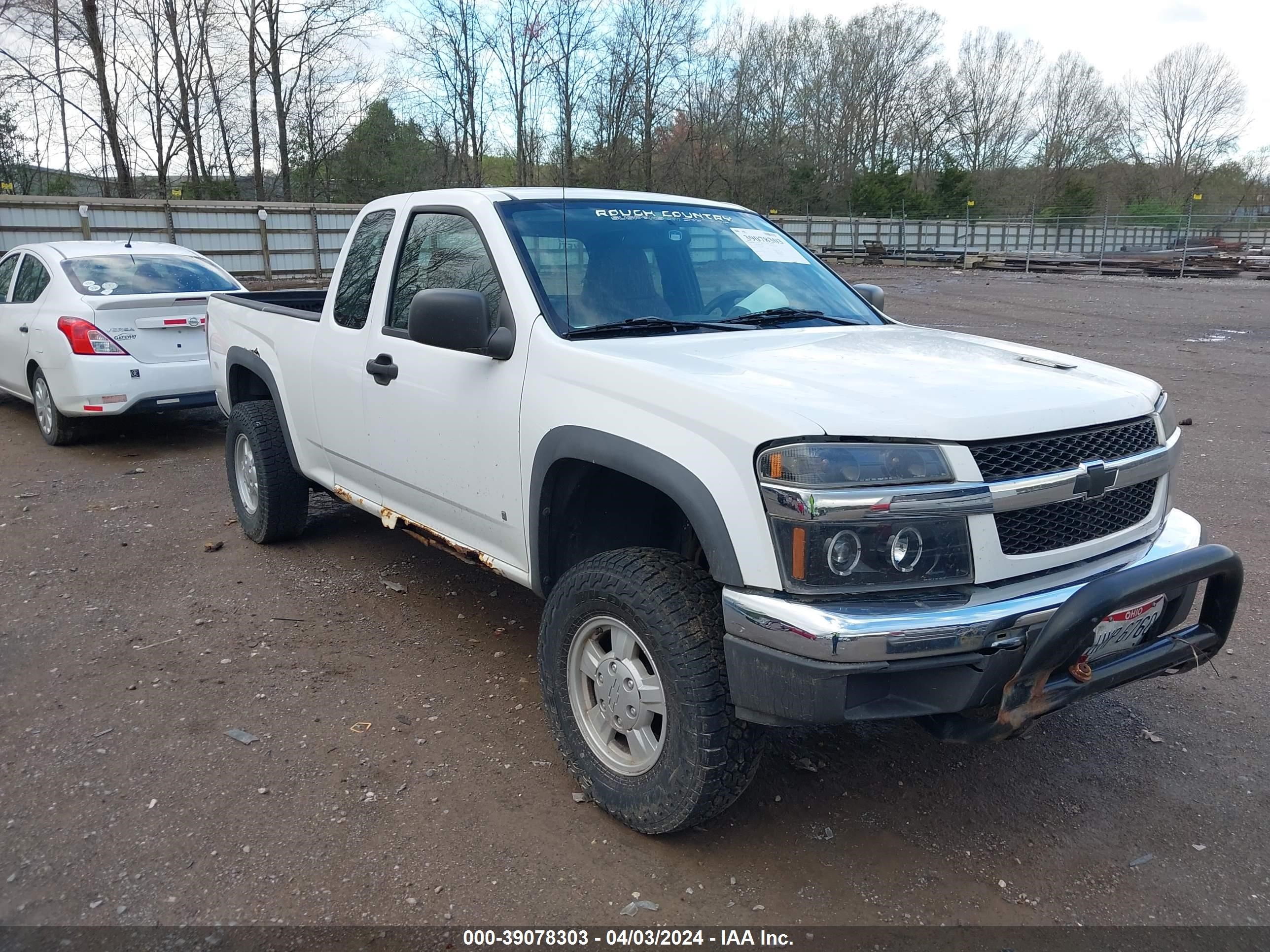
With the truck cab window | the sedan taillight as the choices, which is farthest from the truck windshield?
the sedan taillight

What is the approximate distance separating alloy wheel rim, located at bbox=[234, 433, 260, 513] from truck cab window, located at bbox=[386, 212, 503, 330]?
6.42 ft

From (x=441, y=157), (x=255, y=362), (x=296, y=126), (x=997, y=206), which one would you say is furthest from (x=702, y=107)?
(x=255, y=362)

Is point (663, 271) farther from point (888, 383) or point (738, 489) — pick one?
point (738, 489)

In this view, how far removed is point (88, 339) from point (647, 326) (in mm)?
6030

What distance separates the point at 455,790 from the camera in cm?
330

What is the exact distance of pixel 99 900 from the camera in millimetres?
2752

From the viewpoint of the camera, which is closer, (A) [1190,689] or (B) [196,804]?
(B) [196,804]

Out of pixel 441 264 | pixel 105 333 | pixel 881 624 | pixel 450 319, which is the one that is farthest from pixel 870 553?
pixel 105 333

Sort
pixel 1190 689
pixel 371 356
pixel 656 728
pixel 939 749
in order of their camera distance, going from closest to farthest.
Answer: pixel 656 728
pixel 939 749
pixel 1190 689
pixel 371 356

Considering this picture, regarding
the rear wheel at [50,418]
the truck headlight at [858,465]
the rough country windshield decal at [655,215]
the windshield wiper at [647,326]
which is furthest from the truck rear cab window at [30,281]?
the truck headlight at [858,465]

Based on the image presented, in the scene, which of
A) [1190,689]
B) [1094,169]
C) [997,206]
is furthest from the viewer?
[1094,169]

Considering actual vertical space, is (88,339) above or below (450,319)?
below

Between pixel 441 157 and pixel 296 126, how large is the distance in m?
5.06

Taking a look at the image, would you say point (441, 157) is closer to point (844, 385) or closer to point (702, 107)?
point (702, 107)
